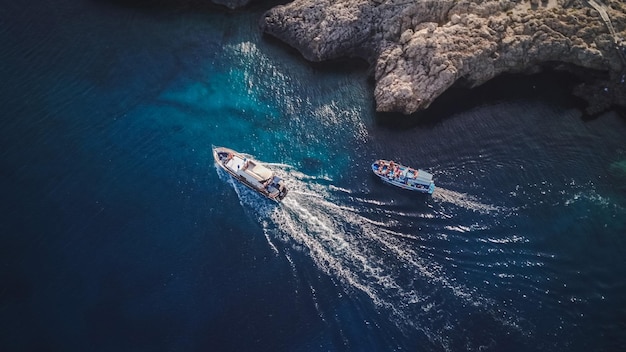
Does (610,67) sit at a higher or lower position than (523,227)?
higher

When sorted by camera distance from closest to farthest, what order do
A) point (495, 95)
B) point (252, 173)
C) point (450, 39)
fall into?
point (252, 173), point (450, 39), point (495, 95)

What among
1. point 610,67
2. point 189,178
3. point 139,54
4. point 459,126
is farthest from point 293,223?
point 610,67

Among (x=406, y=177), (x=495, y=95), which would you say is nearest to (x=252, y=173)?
(x=406, y=177)

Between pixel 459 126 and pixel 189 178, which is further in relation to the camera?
pixel 459 126

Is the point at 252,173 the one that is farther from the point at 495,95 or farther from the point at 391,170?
the point at 495,95

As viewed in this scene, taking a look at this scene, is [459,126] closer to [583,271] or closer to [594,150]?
[594,150]

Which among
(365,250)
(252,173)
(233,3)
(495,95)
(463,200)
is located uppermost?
(233,3)

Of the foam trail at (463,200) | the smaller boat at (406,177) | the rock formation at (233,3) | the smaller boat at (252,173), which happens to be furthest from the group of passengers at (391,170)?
the rock formation at (233,3)
